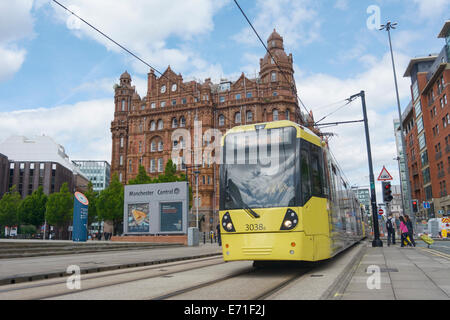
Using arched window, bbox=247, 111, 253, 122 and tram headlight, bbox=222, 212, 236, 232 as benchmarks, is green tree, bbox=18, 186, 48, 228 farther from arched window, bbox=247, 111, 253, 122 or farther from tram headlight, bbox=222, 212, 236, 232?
tram headlight, bbox=222, 212, 236, 232

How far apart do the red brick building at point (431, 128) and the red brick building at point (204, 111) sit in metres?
18.4

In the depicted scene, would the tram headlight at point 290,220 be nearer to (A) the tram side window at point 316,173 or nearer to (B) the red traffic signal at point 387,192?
(A) the tram side window at point 316,173

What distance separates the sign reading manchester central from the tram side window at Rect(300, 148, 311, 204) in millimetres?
22038

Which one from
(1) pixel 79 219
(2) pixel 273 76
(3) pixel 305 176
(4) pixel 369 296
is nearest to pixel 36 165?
(2) pixel 273 76

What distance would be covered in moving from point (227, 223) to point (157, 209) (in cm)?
2357

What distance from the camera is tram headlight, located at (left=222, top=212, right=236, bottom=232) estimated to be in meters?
8.08

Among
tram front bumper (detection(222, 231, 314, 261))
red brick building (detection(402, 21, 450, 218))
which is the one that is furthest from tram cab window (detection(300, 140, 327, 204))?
red brick building (detection(402, 21, 450, 218))

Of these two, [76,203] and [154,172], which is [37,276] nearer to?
[76,203]

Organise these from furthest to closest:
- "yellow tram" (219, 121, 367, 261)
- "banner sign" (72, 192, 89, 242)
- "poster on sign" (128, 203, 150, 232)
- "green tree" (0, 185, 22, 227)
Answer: "green tree" (0, 185, 22, 227) < "poster on sign" (128, 203, 150, 232) < "banner sign" (72, 192, 89, 242) < "yellow tram" (219, 121, 367, 261)

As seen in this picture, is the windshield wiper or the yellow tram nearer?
the yellow tram

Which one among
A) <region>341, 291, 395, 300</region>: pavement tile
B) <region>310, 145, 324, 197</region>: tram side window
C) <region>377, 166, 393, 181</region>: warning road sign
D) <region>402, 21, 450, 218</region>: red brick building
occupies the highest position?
<region>402, 21, 450, 218</region>: red brick building

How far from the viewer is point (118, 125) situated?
228ft

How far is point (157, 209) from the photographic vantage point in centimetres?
3089
